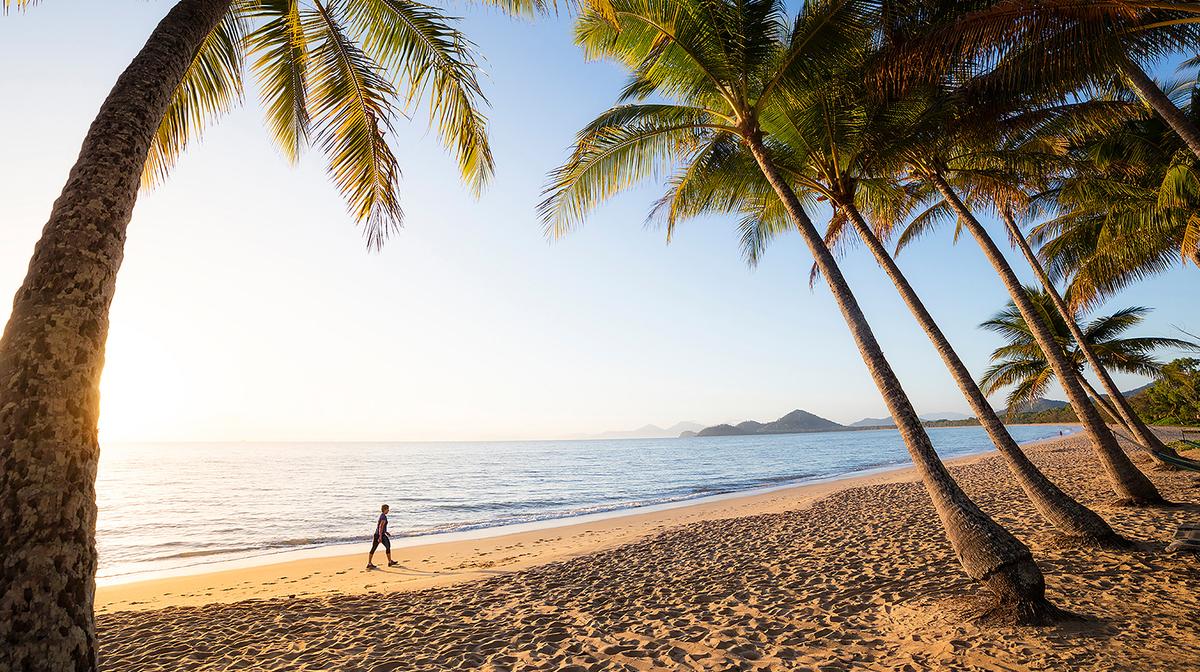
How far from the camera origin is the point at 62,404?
1744 millimetres

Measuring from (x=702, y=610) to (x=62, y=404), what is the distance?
5.81 meters

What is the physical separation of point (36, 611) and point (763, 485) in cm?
2732

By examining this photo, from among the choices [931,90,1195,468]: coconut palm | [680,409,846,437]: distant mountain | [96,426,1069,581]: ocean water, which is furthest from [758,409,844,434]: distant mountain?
[931,90,1195,468]: coconut palm

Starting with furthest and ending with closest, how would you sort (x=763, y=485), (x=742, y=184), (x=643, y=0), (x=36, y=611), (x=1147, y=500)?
(x=763, y=485), (x=742, y=184), (x=1147, y=500), (x=643, y=0), (x=36, y=611)

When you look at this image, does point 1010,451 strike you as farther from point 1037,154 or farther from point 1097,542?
point 1037,154

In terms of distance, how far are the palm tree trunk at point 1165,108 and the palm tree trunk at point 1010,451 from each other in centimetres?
312

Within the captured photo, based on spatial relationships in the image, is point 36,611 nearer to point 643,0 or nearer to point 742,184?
point 643,0

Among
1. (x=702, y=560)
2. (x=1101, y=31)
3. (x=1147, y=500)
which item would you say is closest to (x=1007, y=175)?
(x=1101, y=31)

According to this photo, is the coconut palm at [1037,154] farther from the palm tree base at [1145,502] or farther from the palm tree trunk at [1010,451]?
the palm tree trunk at [1010,451]

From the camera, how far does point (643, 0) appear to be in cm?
629

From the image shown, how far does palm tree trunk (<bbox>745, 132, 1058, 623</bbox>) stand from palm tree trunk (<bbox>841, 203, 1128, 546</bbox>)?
5.42ft

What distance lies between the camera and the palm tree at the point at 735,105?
5.10 meters

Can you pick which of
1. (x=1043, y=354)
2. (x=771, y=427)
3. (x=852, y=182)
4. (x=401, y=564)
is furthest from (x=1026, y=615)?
(x=771, y=427)

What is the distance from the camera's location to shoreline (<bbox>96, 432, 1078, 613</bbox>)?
8.48 metres
